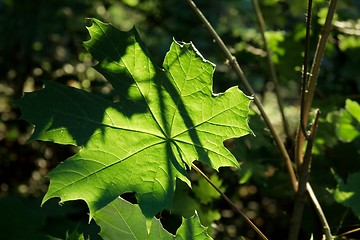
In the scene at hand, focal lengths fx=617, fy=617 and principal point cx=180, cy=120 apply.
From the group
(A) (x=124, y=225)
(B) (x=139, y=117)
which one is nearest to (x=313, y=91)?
(B) (x=139, y=117)

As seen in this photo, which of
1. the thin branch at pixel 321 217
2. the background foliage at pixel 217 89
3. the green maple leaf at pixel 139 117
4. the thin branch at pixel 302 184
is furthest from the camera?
the background foliage at pixel 217 89

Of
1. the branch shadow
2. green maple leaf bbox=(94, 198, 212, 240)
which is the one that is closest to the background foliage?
green maple leaf bbox=(94, 198, 212, 240)

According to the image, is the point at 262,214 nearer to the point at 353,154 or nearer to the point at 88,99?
the point at 353,154

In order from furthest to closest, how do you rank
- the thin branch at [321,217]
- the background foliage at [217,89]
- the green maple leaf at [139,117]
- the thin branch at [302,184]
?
the background foliage at [217,89] → the thin branch at [302,184] → the thin branch at [321,217] → the green maple leaf at [139,117]

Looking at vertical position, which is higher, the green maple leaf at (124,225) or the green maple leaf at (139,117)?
the green maple leaf at (139,117)

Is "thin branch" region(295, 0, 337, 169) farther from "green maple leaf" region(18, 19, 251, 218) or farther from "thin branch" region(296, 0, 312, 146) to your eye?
"green maple leaf" region(18, 19, 251, 218)

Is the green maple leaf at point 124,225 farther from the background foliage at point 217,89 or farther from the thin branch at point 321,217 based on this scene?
the thin branch at point 321,217

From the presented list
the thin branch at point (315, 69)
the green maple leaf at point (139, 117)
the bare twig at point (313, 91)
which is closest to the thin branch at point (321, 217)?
the bare twig at point (313, 91)
